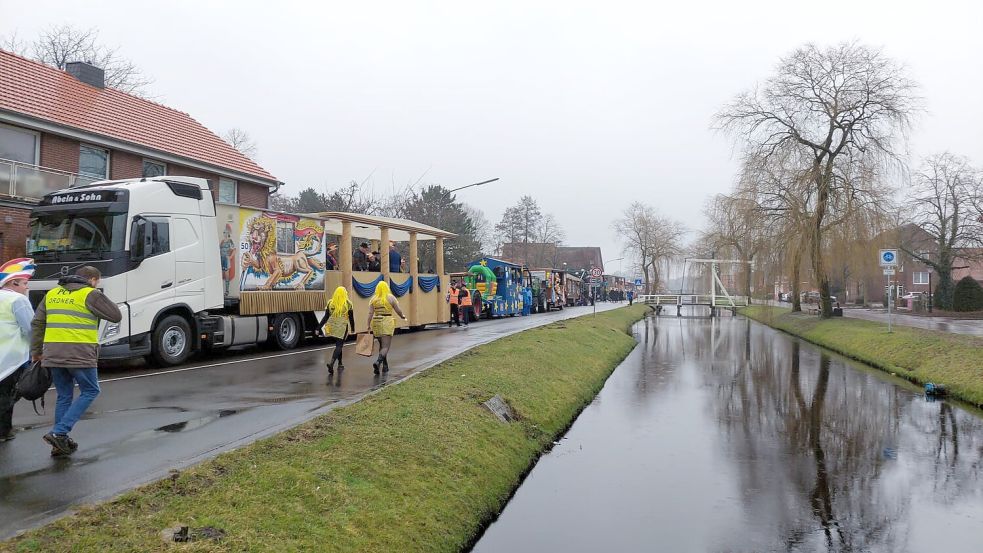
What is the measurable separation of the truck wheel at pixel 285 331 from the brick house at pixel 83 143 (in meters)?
7.80

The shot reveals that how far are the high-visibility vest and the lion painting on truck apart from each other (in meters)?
8.53

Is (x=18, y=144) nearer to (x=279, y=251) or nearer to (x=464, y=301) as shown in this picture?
(x=279, y=251)

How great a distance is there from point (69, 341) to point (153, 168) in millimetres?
18977

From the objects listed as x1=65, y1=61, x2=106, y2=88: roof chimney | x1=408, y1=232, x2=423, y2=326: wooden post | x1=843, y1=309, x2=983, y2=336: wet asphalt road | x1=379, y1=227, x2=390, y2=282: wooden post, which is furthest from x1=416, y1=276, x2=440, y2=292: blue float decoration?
x1=843, y1=309, x2=983, y2=336: wet asphalt road

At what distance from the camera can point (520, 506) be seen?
6.51 meters

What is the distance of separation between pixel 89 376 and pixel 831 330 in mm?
25444

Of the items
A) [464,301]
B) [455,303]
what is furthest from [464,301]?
[455,303]

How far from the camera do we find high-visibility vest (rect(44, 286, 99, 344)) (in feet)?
19.4

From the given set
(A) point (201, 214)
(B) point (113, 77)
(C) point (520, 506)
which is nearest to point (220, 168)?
(A) point (201, 214)

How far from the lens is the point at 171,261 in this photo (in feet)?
40.3

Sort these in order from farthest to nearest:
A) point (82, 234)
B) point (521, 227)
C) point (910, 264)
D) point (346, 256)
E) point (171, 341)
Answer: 1. point (521, 227)
2. point (910, 264)
3. point (346, 256)
4. point (171, 341)
5. point (82, 234)

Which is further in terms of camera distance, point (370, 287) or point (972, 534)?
point (370, 287)

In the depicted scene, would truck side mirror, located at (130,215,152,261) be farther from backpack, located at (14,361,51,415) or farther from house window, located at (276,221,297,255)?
backpack, located at (14,361,51,415)

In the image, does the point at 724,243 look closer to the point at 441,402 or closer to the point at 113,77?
the point at 441,402
